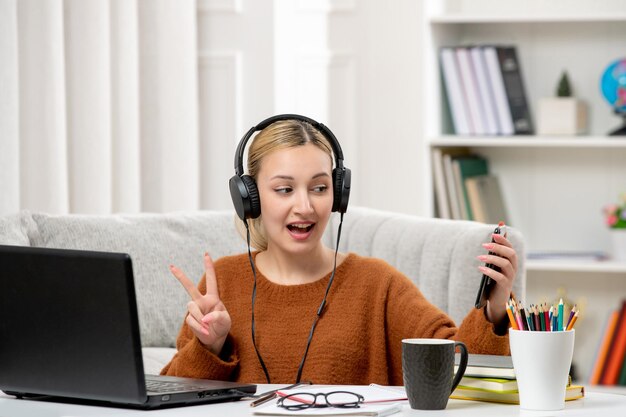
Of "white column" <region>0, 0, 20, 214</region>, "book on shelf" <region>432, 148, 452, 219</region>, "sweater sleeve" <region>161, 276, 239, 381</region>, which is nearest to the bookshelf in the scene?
"book on shelf" <region>432, 148, 452, 219</region>

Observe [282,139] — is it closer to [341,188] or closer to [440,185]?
[341,188]

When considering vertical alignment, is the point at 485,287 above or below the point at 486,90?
below

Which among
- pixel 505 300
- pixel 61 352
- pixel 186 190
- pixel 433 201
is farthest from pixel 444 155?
pixel 61 352

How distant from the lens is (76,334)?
4.10 ft

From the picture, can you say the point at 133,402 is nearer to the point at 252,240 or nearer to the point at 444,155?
the point at 252,240

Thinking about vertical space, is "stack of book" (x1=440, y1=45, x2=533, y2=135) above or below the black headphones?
above

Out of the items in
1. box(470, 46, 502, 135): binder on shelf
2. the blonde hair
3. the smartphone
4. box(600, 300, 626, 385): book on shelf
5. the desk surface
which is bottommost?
box(600, 300, 626, 385): book on shelf

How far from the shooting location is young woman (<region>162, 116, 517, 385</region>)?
5.54 ft

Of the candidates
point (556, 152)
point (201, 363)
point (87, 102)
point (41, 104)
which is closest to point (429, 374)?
point (201, 363)

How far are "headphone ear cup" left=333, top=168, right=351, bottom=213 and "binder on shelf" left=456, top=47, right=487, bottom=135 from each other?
1.77m

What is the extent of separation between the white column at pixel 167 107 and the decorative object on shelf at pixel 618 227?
1.33 metres

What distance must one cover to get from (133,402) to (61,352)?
0.39ft

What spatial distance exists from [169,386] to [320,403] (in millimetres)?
219

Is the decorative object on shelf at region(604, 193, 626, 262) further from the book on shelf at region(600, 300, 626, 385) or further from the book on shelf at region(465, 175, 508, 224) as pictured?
the book on shelf at region(465, 175, 508, 224)
